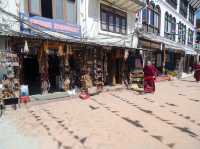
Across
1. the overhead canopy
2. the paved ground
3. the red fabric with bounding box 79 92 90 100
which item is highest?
the overhead canopy

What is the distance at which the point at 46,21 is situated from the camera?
386 inches

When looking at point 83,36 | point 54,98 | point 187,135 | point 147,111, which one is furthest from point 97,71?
point 187,135

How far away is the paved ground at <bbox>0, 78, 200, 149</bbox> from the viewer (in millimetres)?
5207

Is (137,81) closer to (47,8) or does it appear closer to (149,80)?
(149,80)

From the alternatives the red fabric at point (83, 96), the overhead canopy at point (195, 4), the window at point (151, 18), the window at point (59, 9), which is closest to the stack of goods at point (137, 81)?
the red fabric at point (83, 96)

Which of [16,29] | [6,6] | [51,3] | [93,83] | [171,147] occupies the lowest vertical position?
[171,147]

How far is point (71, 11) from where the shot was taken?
11.3 metres

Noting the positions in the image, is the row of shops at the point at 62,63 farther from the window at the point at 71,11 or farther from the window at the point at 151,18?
the window at the point at 151,18

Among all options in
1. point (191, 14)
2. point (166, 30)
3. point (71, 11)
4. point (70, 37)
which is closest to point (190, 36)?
point (191, 14)

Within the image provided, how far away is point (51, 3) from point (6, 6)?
2447mm

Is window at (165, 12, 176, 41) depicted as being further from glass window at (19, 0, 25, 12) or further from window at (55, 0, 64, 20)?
glass window at (19, 0, 25, 12)

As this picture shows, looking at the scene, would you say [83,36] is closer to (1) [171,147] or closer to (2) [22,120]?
(2) [22,120]

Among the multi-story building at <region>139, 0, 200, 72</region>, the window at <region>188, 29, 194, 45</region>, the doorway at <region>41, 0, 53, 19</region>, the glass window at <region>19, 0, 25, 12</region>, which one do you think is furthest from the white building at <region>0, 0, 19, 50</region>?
the window at <region>188, 29, 194, 45</region>

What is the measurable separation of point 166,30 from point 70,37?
1480 cm
